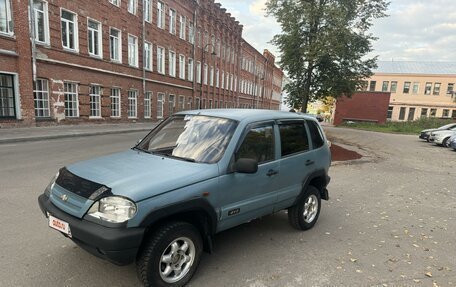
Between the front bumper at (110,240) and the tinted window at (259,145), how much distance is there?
1442mm

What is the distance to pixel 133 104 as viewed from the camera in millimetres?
24609

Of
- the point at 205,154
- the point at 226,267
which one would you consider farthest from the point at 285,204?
the point at 205,154

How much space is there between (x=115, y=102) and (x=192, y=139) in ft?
68.3

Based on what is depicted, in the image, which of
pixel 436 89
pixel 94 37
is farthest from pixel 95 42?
pixel 436 89

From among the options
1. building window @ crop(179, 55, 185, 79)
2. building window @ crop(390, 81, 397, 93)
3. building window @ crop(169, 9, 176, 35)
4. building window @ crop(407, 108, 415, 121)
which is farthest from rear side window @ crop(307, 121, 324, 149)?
building window @ crop(390, 81, 397, 93)

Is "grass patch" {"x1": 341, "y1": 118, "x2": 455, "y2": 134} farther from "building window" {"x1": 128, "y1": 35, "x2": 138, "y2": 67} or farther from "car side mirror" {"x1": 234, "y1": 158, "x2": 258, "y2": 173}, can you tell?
"car side mirror" {"x1": 234, "y1": 158, "x2": 258, "y2": 173}

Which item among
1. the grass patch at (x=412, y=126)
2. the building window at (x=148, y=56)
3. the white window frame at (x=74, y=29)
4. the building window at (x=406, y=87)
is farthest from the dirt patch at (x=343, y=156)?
the building window at (x=406, y=87)

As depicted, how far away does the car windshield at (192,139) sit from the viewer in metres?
3.44

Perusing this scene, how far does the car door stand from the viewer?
335 centimetres

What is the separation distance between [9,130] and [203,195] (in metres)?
15.6

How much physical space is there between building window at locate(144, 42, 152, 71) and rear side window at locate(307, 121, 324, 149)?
23097mm

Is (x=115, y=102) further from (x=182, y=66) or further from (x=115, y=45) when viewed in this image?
(x=182, y=66)

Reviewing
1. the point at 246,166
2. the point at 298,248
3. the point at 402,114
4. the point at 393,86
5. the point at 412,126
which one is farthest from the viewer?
the point at 393,86

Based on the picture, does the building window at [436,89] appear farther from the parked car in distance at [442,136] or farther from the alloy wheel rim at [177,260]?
the alloy wheel rim at [177,260]
